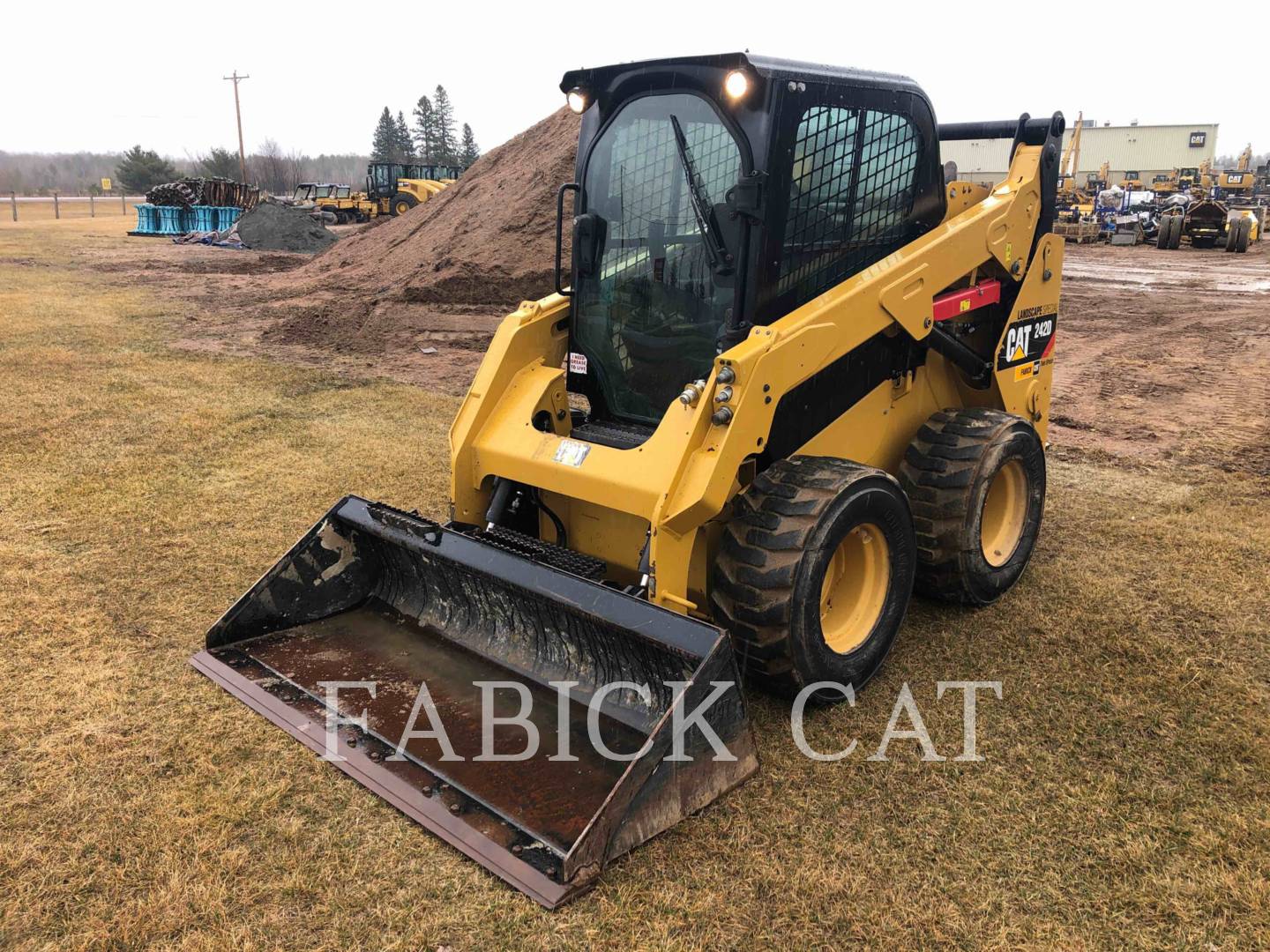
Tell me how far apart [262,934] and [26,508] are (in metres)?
4.19

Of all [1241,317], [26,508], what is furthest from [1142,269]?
[26,508]

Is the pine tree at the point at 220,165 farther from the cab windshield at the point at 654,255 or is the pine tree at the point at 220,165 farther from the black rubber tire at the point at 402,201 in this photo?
the cab windshield at the point at 654,255

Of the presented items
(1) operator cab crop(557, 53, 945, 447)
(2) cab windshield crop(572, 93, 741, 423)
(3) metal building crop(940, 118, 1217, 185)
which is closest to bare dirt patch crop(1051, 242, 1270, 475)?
(1) operator cab crop(557, 53, 945, 447)

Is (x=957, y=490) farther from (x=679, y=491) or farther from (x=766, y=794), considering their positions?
(x=766, y=794)

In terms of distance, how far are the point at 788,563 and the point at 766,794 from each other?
779mm

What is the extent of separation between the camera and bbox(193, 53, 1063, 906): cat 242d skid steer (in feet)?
10.0

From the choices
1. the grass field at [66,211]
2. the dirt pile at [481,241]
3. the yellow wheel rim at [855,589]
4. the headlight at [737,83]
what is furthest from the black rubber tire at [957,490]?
the grass field at [66,211]

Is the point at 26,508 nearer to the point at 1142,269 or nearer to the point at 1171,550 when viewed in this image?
the point at 1171,550

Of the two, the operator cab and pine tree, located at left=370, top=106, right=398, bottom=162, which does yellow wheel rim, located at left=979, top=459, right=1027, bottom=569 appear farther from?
pine tree, located at left=370, top=106, right=398, bottom=162

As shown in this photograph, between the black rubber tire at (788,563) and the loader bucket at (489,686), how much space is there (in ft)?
1.16

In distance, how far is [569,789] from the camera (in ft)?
9.73

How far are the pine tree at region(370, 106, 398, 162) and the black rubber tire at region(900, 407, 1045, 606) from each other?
8898cm

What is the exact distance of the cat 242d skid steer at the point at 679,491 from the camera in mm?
3062

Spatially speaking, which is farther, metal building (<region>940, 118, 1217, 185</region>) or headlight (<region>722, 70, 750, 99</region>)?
metal building (<region>940, 118, 1217, 185</region>)
